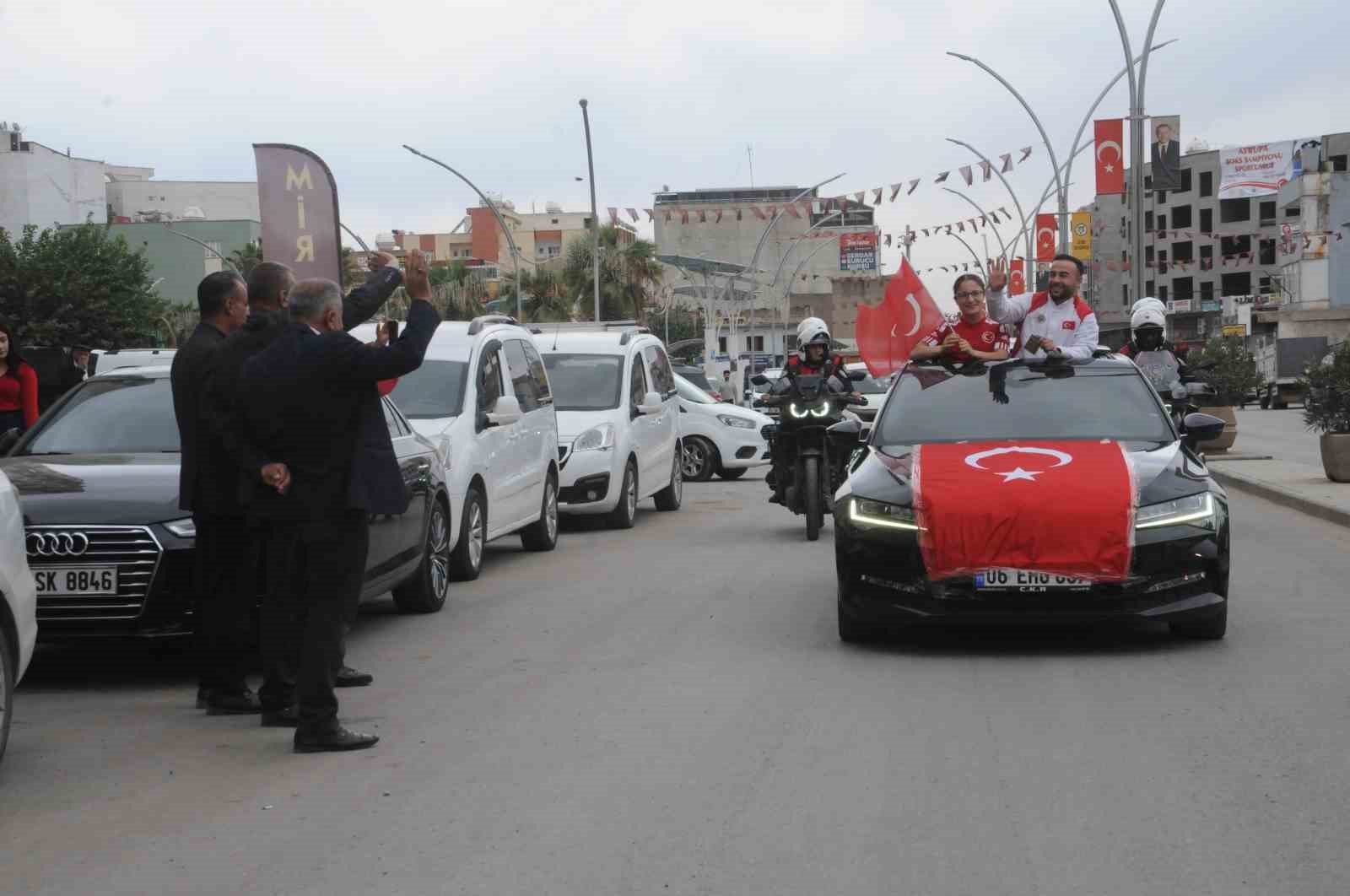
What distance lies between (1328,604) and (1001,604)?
296 centimetres

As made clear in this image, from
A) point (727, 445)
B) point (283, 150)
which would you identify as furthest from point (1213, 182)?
point (283, 150)

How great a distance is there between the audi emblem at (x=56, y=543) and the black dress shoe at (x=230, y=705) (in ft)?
3.11

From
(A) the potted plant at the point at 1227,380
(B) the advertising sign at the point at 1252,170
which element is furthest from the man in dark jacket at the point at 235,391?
(B) the advertising sign at the point at 1252,170

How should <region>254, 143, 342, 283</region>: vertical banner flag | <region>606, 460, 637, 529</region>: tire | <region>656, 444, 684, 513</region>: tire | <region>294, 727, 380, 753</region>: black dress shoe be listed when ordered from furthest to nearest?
1. <region>656, 444, 684, 513</region>: tire
2. <region>606, 460, 637, 529</region>: tire
3. <region>254, 143, 342, 283</region>: vertical banner flag
4. <region>294, 727, 380, 753</region>: black dress shoe

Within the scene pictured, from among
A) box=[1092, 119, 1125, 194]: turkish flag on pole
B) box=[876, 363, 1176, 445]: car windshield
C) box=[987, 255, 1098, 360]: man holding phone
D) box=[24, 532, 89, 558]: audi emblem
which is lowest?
box=[24, 532, 89, 558]: audi emblem

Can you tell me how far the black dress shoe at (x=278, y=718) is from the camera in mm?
7375

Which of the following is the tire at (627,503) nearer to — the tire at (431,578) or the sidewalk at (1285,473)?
the tire at (431,578)

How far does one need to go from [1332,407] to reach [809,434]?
23.0 feet

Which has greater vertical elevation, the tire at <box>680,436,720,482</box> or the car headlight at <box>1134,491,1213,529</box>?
the car headlight at <box>1134,491,1213,529</box>

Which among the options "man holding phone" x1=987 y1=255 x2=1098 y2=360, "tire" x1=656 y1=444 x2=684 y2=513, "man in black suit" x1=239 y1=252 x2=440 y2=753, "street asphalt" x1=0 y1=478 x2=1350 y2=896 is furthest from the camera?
"tire" x1=656 y1=444 x2=684 y2=513

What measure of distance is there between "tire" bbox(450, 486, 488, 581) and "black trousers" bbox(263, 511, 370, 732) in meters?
5.40

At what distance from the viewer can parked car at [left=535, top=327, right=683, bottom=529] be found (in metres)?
16.7

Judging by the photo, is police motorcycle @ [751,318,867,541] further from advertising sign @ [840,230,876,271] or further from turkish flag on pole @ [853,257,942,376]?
advertising sign @ [840,230,876,271]

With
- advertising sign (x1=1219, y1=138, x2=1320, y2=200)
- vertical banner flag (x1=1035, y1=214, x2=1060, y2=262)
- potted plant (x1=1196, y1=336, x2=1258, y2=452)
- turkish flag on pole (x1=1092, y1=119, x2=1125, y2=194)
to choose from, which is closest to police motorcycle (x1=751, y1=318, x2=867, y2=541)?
potted plant (x1=1196, y1=336, x2=1258, y2=452)
